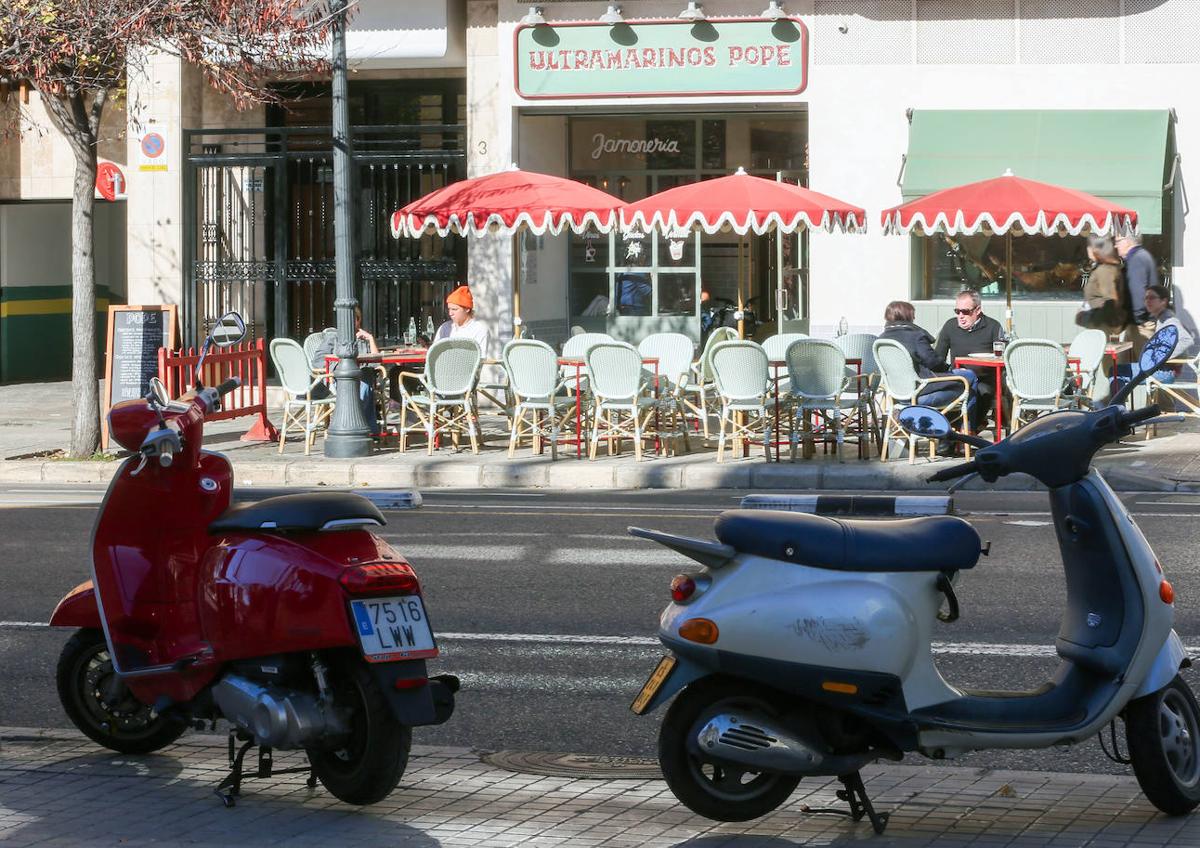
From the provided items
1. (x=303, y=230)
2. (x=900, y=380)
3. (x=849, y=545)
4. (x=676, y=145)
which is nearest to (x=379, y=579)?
(x=849, y=545)

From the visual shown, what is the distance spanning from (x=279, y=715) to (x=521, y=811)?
79cm

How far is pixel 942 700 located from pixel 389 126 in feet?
56.7

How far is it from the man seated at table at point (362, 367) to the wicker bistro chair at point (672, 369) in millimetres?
2595

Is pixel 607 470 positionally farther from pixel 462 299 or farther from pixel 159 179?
pixel 159 179

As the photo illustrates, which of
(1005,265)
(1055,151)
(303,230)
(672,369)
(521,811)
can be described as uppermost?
(1055,151)

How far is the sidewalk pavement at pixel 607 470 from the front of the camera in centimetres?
1448

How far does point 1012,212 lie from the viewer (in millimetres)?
15852

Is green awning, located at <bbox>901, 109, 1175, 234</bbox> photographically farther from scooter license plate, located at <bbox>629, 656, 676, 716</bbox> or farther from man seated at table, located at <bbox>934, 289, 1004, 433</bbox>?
scooter license plate, located at <bbox>629, 656, 676, 716</bbox>

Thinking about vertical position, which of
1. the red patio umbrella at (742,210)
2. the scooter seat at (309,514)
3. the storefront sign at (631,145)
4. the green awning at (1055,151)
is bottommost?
the scooter seat at (309,514)

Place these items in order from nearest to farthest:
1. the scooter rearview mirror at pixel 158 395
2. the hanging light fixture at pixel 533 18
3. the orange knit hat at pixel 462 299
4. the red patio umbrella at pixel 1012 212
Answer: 1. the scooter rearview mirror at pixel 158 395
2. the red patio umbrella at pixel 1012 212
3. the orange knit hat at pixel 462 299
4. the hanging light fixture at pixel 533 18

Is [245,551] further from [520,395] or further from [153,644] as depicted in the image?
[520,395]

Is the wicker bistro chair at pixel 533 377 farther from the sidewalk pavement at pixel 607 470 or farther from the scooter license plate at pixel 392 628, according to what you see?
the scooter license plate at pixel 392 628

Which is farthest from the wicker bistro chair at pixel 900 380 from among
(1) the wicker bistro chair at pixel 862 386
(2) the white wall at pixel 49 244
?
(2) the white wall at pixel 49 244

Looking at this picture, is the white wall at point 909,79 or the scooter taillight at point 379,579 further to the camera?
the white wall at point 909,79
